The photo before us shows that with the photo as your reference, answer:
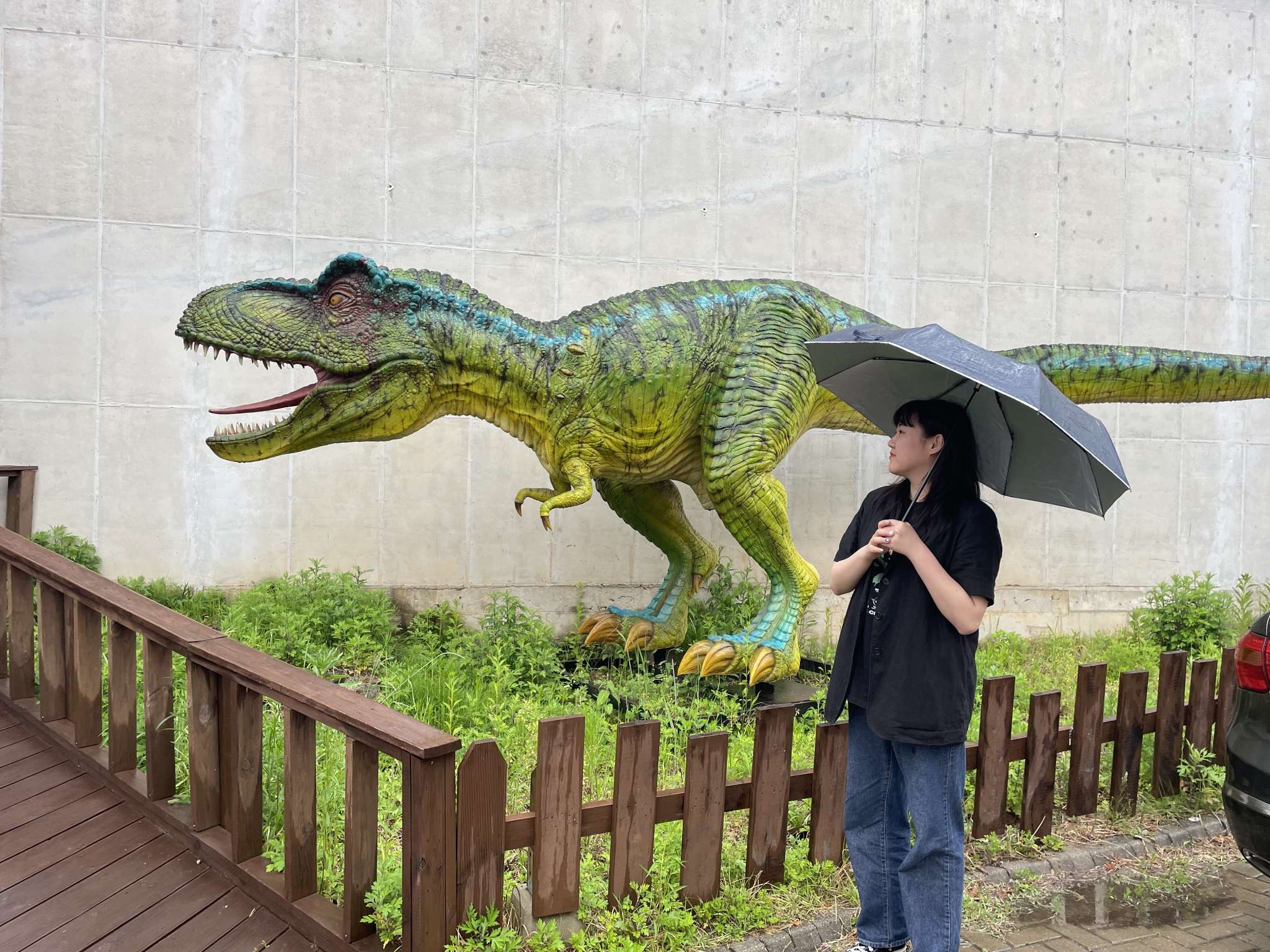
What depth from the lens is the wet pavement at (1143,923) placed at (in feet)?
9.16

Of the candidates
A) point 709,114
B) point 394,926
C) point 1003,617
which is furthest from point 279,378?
point 1003,617

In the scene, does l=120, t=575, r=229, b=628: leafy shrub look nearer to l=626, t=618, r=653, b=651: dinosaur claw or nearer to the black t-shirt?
l=626, t=618, r=653, b=651: dinosaur claw

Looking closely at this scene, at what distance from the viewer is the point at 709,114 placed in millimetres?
6211

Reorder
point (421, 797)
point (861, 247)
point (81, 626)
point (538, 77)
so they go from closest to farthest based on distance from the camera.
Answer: point (421, 797)
point (81, 626)
point (538, 77)
point (861, 247)

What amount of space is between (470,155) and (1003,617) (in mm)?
5199

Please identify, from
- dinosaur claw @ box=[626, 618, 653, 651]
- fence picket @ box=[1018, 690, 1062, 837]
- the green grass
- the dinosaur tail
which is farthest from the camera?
dinosaur claw @ box=[626, 618, 653, 651]

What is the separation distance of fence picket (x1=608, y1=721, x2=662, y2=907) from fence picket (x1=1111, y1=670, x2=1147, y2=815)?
2.15m

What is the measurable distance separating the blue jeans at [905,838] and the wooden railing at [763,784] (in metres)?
0.37

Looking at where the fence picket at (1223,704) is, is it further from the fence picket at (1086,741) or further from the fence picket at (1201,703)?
the fence picket at (1086,741)

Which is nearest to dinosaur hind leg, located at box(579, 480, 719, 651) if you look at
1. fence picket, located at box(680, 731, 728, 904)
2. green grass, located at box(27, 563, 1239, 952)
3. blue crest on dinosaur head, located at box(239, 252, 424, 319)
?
green grass, located at box(27, 563, 1239, 952)

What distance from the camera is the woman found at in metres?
2.22

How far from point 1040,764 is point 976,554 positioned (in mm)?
1606

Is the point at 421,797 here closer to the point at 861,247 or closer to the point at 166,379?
the point at 166,379

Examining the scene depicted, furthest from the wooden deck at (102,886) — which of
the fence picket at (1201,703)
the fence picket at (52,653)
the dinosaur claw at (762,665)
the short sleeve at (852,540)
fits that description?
the fence picket at (1201,703)
